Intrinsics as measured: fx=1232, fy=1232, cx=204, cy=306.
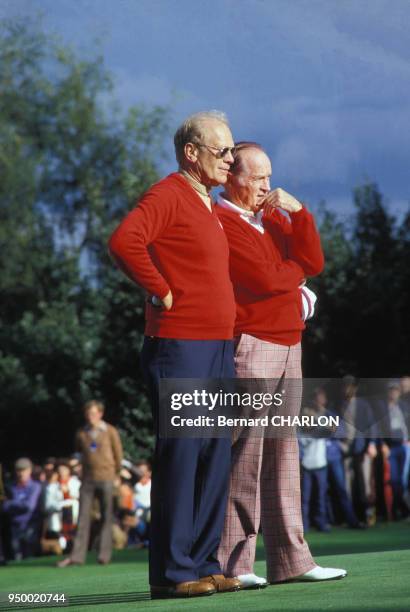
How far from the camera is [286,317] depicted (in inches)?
226

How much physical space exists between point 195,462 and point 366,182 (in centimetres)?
2997

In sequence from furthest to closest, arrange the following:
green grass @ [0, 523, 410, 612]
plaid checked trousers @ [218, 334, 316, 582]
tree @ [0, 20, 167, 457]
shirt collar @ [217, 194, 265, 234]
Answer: tree @ [0, 20, 167, 457], shirt collar @ [217, 194, 265, 234], plaid checked trousers @ [218, 334, 316, 582], green grass @ [0, 523, 410, 612]

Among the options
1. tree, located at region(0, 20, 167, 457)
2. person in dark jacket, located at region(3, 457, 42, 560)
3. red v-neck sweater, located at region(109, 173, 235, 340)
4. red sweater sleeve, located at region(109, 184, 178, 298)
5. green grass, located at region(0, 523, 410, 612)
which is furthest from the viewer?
tree, located at region(0, 20, 167, 457)

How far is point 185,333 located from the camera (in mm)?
5258

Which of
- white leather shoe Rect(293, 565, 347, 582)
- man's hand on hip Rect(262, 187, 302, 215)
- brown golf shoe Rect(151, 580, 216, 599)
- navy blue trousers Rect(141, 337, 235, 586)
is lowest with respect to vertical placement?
brown golf shoe Rect(151, 580, 216, 599)

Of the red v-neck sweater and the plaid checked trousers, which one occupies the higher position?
the red v-neck sweater

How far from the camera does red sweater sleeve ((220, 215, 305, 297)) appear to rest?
5633 mm

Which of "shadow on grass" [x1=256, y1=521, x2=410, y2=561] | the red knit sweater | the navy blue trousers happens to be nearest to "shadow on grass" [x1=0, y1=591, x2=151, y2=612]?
the navy blue trousers

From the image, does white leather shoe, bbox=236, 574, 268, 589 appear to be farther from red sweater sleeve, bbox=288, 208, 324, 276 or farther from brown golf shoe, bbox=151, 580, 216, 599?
red sweater sleeve, bbox=288, 208, 324, 276

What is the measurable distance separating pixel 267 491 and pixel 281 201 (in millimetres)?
1339

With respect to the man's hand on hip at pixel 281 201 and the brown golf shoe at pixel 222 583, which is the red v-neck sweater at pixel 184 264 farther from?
the brown golf shoe at pixel 222 583

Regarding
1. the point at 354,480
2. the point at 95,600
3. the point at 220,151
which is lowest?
the point at 95,600

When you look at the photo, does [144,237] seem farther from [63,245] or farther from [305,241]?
[63,245]

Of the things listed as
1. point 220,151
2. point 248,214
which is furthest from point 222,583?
point 220,151
